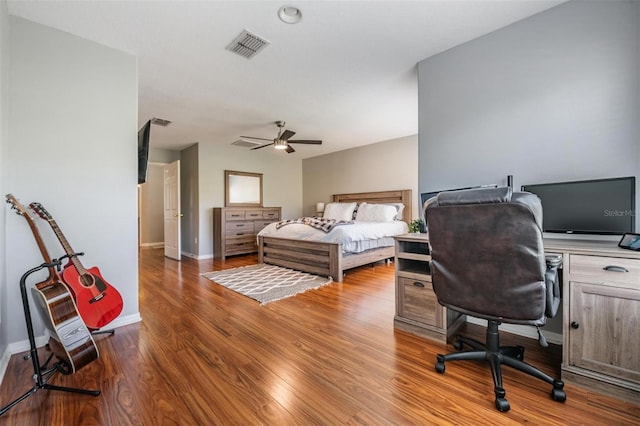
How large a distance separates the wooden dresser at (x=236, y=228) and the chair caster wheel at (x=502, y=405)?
16.5 ft

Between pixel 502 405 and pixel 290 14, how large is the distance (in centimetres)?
275

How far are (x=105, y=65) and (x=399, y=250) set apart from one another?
117 inches

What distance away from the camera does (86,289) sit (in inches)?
76.8

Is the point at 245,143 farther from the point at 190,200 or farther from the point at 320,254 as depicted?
the point at 320,254

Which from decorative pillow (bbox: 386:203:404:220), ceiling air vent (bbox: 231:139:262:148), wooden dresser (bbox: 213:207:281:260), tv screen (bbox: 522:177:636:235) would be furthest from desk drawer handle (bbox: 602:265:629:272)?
ceiling air vent (bbox: 231:139:262:148)

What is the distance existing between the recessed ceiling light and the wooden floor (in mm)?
2447

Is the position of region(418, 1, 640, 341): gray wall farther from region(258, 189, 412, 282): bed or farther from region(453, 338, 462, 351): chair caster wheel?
region(258, 189, 412, 282): bed

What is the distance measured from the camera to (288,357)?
74.4 inches

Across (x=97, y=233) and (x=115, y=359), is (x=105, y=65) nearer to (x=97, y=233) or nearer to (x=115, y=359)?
(x=97, y=233)

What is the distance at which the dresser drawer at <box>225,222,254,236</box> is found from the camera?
570 centimetres

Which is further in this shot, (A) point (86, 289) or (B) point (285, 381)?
(A) point (86, 289)

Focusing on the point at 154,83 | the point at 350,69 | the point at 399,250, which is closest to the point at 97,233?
the point at 154,83

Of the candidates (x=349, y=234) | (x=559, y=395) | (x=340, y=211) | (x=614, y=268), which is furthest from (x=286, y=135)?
(x=559, y=395)

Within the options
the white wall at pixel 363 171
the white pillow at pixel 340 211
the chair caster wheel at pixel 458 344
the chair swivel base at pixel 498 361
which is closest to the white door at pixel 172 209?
the white pillow at pixel 340 211
